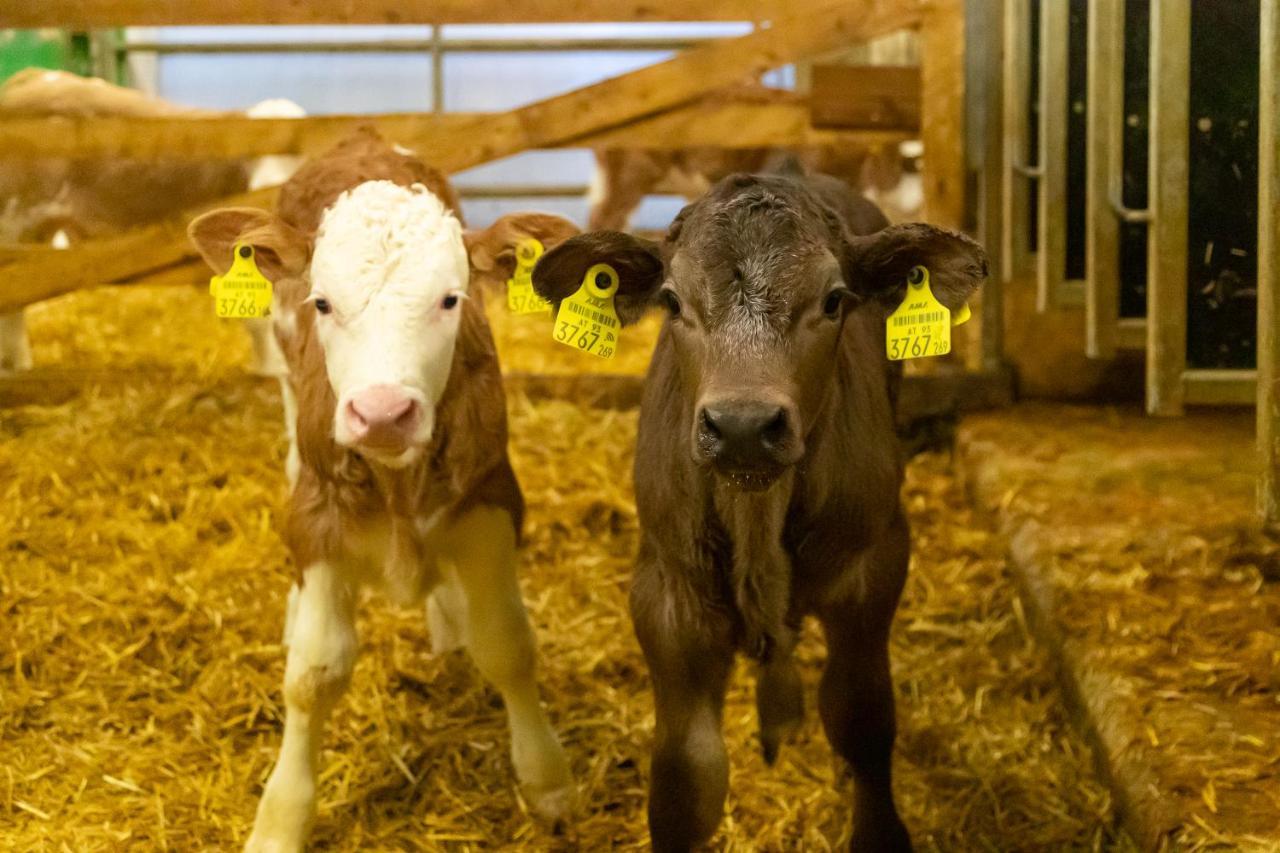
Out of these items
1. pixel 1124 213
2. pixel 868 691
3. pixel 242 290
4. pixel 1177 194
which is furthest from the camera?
A: pixel 1124 213

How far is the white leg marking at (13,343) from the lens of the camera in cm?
667

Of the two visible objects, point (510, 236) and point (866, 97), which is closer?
point (510, 236)

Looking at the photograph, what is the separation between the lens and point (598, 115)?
5793 millimetres

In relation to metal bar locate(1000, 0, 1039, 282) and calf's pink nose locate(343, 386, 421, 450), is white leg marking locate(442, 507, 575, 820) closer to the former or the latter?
calf's pink nose locate(343, 386, 421, 450)

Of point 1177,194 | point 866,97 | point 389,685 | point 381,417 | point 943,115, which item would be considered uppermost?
point 866,97

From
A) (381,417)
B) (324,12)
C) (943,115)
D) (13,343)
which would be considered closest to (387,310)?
(381,417)

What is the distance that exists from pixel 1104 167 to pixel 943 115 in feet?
3.82

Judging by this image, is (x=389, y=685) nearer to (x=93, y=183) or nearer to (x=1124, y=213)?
(x=1124, y=213)

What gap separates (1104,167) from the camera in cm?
495

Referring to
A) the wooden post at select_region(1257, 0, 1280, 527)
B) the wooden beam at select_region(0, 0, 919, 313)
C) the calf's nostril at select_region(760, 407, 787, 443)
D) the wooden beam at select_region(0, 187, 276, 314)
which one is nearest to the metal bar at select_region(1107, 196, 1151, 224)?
the wooden post at select_region(1257, 0, 1280, 527)

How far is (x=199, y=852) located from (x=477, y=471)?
3.84ft

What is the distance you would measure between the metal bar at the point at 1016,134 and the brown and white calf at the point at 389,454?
2874 mm

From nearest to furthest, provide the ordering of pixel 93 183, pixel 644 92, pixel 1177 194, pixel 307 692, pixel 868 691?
pixel 868 691 < pixel 307 692 < pixel 1177 194 < pixel 644 92 < pixel 93 183

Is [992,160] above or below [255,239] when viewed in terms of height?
above
